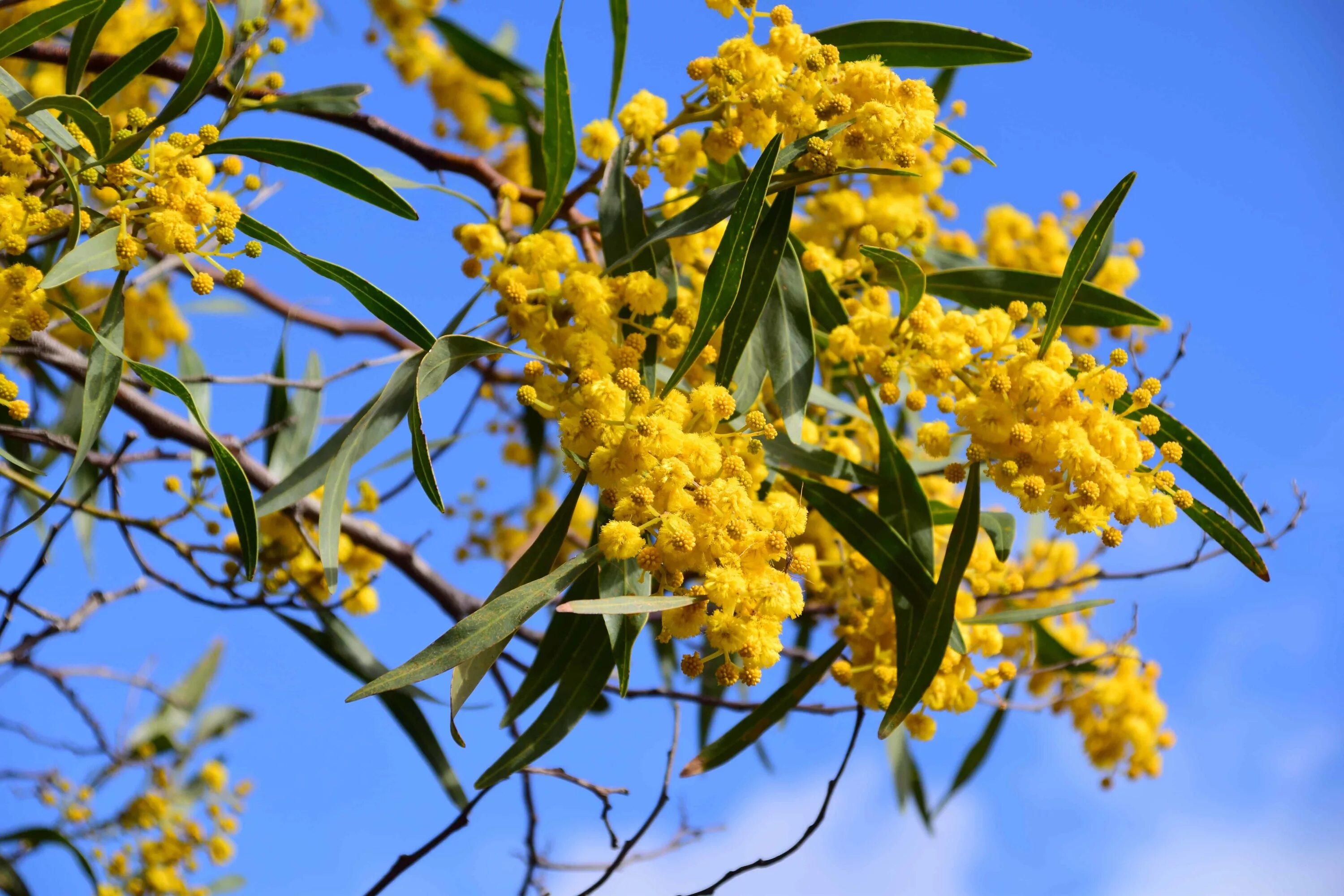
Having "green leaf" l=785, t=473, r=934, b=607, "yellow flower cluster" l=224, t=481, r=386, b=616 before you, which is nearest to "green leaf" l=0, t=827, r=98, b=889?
"yellow flower cluster" l=224, t=481, r=386, b=616

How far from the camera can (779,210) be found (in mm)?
1596

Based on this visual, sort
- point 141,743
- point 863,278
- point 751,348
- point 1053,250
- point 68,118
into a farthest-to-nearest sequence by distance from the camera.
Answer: point 141,743, point 1053,250, point 863,278, point 751,348, point 68,118

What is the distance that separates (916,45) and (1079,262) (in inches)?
19.8

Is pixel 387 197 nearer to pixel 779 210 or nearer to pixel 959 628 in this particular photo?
pixel 779 210

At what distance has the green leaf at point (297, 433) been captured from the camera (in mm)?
2574

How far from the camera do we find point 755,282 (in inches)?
64.2

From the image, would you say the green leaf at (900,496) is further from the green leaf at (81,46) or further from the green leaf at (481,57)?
the green leaf at (481,57)

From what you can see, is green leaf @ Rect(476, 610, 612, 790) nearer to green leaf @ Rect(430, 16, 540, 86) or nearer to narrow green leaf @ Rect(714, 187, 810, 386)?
narrow green leaf @ Rect(714, 187, 810, 386)

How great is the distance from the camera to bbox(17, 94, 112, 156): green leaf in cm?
142

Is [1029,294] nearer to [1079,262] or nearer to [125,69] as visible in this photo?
[1079,262]

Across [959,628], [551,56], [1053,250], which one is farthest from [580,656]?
[1053,250]

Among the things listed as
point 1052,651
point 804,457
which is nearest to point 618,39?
point 804,457

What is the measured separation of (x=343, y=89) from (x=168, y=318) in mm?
1607

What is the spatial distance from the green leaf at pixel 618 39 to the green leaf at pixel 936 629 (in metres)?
0.98
